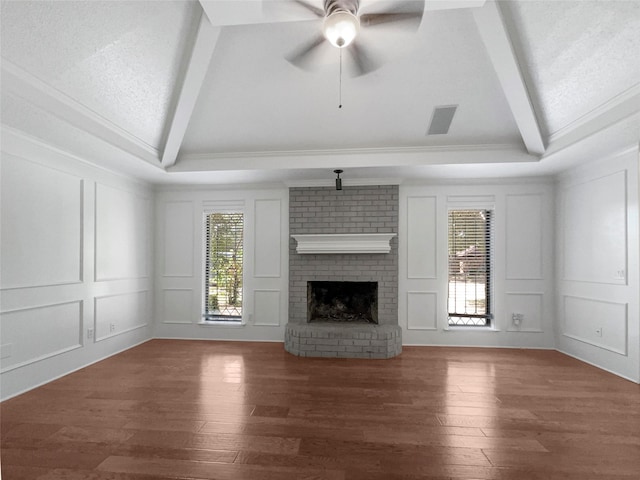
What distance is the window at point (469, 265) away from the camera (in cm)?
518

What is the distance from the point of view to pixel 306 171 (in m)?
4.64

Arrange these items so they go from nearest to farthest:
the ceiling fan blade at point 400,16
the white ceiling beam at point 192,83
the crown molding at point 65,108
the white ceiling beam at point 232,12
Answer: the ceiling fan blade at point 400,16 → the crown molding at point 65,108 → the white ceiling beam at point 232,12 → the white ceiling beam at point 192,83

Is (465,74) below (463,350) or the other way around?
the other way around

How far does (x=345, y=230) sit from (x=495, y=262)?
7.41 feet

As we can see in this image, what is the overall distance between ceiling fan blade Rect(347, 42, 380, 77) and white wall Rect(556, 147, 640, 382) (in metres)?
3.22

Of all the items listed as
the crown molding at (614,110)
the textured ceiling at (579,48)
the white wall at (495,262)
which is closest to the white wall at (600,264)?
the white wall at (495,262)

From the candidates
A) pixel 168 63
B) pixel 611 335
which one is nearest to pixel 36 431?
pixel 168 63

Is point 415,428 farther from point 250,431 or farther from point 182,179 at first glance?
point 182,179

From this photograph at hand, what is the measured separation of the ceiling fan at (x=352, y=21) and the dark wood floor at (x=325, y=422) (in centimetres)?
273

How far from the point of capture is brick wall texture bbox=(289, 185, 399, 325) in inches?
200

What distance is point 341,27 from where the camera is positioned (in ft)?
7.07

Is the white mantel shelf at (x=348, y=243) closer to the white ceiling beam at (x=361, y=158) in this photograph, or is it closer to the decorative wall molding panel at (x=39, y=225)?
the white ceiling beam at (x=361, y=158)

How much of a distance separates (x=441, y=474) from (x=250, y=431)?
1359mm

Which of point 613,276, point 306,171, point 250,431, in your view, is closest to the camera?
point 250,431
